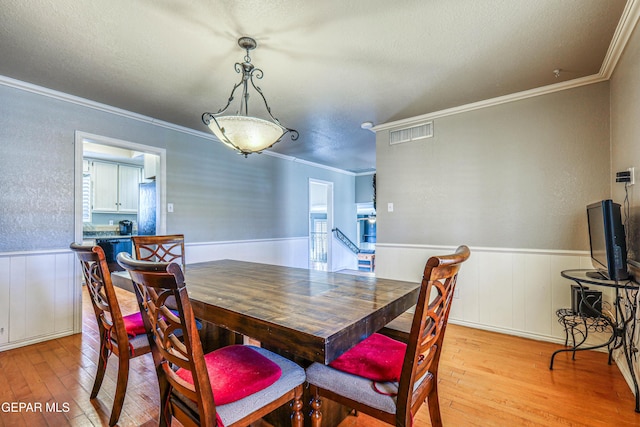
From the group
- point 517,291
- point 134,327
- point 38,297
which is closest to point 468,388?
point 517,291

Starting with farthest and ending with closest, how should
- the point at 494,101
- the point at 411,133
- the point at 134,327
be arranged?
the point at 411,133
the point at 494,101
the point at 134,327

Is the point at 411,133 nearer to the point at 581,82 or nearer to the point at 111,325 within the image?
the point at 581,82

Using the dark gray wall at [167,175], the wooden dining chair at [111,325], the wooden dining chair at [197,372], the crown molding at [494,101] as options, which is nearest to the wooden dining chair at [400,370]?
the wooden dining chair at [197,372]

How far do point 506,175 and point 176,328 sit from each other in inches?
124

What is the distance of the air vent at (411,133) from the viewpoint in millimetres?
3420

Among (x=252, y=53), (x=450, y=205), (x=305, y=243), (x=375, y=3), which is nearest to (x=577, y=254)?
(x=450, y=205)

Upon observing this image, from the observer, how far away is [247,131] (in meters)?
1.93

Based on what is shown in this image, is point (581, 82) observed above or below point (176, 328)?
above

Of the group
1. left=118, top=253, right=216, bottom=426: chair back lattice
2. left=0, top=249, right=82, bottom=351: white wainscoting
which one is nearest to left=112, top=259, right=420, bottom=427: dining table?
left=118, top=253, right=216, bottom=426: chair back lattice

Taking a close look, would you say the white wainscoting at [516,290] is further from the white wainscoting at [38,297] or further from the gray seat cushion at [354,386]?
the white wainscoting at [38,297]

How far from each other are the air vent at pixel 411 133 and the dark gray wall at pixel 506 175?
7 cm

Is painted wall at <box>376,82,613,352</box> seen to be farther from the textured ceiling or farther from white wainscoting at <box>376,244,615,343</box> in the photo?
the textured ceiling

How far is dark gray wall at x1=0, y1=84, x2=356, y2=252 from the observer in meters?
2.60

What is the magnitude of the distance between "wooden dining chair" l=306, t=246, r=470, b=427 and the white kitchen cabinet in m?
6.31
